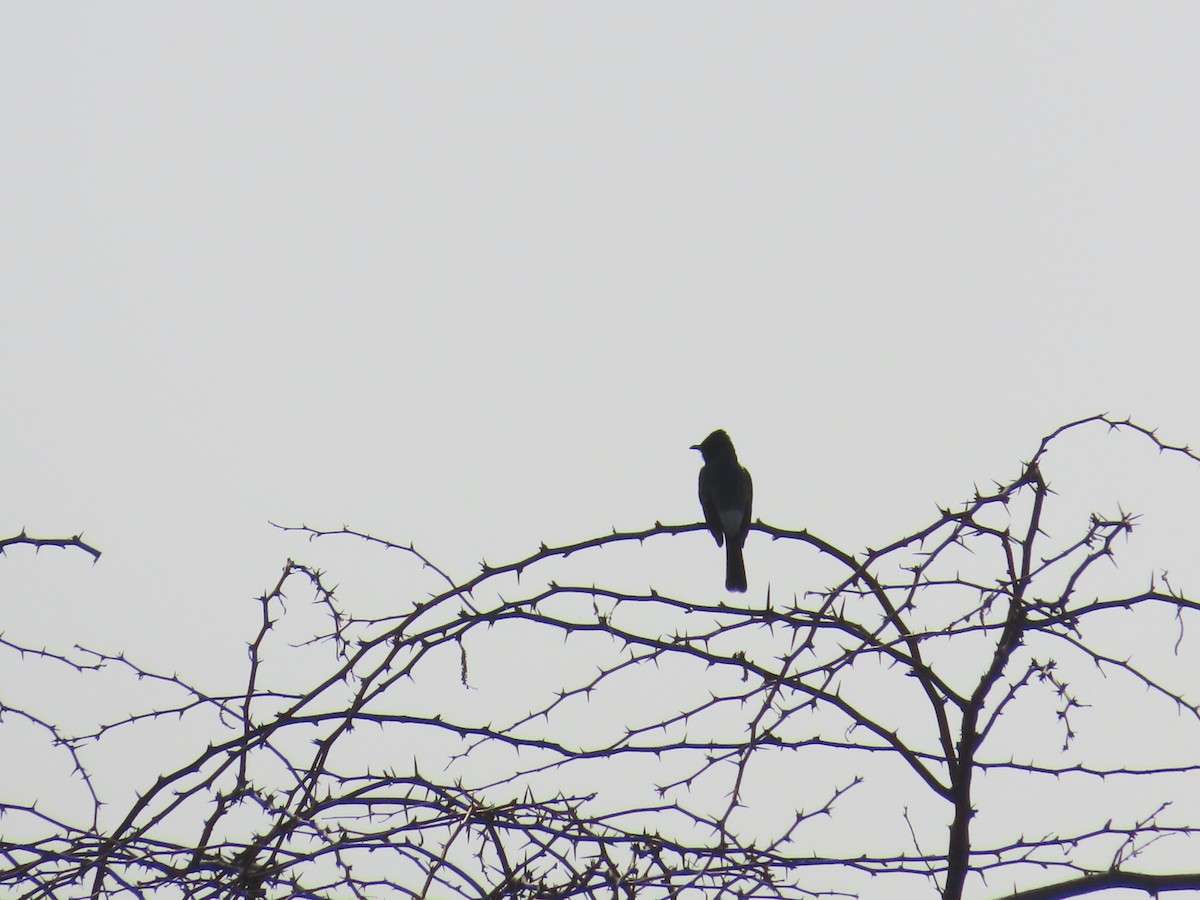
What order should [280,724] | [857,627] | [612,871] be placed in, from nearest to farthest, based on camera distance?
[612,871], [280,724], [857,627]

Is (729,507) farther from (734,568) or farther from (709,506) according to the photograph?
(734,568)

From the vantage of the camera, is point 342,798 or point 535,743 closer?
point 342,798

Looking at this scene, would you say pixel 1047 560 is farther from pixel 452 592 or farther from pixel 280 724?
pixel 280 724

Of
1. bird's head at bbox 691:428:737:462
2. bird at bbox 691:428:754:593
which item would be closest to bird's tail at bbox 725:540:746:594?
bird at bbox 691:428:754:593

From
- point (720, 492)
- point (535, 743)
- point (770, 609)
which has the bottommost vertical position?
point (535, 743)

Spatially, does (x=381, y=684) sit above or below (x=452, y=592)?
below

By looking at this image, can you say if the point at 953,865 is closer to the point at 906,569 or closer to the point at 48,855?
the point at 906,569

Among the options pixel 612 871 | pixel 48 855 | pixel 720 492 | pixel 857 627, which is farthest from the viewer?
pixel 720 492

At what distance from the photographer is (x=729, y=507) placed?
28.6ft

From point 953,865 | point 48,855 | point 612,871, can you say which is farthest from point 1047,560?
point 48,855

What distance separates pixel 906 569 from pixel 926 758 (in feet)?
1.57

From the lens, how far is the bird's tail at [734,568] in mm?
8672

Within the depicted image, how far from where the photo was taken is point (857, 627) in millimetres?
3342

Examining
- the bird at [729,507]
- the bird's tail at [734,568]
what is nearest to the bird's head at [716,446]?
the bird at [729,507]
